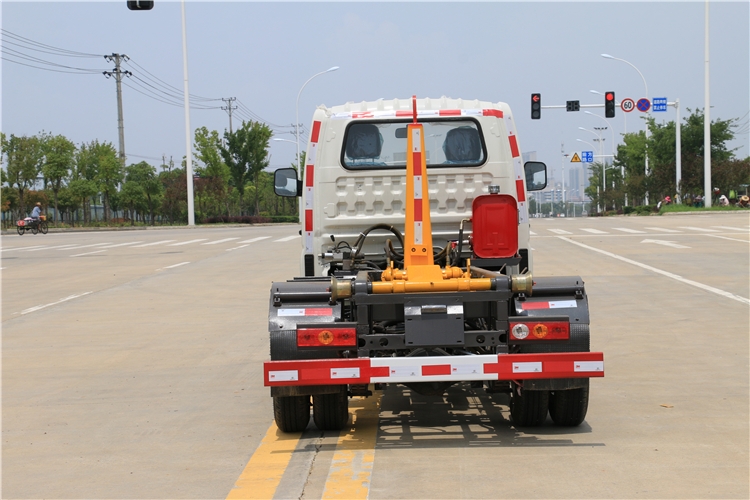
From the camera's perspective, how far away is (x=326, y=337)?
5.75m

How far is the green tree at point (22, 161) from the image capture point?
57469mm

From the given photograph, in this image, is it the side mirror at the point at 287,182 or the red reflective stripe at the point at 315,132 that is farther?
the side mirror at the point at 287,182

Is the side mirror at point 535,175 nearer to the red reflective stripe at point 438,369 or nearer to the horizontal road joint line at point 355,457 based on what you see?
the horizontal road joint line at point 355,457

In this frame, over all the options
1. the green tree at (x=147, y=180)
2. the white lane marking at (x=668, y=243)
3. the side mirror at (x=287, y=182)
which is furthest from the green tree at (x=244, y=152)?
the side mirror at (x=287, y=182)

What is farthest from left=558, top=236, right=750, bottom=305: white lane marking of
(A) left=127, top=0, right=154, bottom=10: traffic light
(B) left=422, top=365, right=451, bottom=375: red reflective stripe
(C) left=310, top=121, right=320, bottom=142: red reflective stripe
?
(A) left=127, top=0, right=154, bottom=10: traffic light

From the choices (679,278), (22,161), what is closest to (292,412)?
(679,278)

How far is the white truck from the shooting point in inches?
223

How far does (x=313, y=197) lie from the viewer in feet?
25.3

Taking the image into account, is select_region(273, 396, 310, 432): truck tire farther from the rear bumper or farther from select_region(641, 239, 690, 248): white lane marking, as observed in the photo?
select_region(641, 239, 690, 248): white lane marking

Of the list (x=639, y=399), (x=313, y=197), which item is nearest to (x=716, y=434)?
(x=639, y=399)

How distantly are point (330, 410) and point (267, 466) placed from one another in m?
0.80

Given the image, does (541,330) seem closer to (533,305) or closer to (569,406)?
(533,305)

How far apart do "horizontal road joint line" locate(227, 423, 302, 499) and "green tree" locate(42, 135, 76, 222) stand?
56.3m

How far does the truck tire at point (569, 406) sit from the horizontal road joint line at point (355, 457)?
119 centimetres
